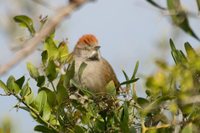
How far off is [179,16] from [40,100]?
1.37 meters

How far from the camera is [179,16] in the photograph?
1.39 meters

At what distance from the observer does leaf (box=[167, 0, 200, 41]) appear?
1361 millimetres

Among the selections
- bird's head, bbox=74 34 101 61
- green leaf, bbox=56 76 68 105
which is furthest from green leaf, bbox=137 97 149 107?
bird's head, bbox=74 34 101 61

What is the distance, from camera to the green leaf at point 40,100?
260 cm

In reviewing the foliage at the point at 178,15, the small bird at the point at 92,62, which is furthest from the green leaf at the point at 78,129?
the small bird at the point at 92,62

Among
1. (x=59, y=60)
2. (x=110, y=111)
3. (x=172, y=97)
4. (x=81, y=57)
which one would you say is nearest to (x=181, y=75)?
(x=172, y=97)

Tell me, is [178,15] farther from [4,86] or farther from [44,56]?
[44,56]

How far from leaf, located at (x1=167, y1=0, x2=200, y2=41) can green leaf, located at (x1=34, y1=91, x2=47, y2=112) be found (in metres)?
1.23

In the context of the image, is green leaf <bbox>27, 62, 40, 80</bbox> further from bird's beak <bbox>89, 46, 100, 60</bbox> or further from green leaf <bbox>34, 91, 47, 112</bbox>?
bird's beak <bbox>89, 46, 100, 60</bbox>

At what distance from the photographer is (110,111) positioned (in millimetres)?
2619

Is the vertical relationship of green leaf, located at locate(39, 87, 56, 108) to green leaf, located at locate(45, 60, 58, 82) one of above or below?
below

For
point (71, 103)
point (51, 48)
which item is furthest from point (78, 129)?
point (51, 48)

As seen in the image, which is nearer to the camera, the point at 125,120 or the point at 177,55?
Answer: the point at 125,120

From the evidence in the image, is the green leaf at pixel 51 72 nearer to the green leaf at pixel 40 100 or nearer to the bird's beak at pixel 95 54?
the green leaf at pixel 40 100
